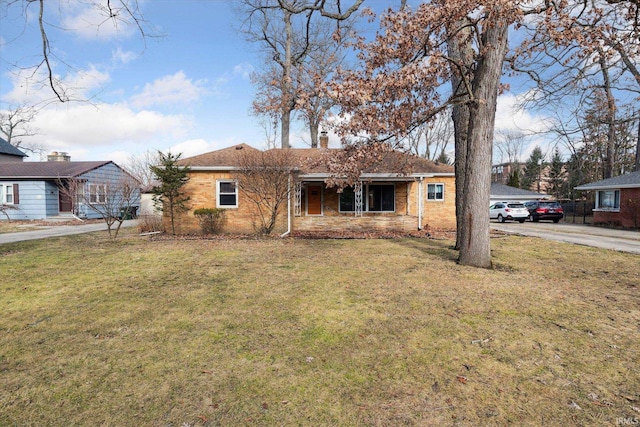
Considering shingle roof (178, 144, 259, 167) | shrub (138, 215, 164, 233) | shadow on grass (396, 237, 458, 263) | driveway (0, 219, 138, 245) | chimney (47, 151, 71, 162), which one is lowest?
shadow on grass (396, 237, 458, 263)

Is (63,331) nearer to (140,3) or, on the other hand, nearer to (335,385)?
(335,385)

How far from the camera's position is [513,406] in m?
2.59

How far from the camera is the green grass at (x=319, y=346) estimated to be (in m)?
2.57

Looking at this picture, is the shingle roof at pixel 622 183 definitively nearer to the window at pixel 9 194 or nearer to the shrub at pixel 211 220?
the shrub at pixel 211 220

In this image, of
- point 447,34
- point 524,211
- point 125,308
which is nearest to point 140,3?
point 125,308

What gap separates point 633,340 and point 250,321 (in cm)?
449

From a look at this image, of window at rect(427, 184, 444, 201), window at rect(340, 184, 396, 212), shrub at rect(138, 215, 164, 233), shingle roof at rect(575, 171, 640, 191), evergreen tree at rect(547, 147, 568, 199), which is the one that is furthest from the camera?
evergreen tree at rect(547, 147, 568, 199)

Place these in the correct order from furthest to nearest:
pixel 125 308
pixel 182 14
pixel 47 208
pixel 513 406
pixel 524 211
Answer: pixel 524 211 → pixel 47 208 → pixel 182 14 → pixel 125 308 → pixel 513 406

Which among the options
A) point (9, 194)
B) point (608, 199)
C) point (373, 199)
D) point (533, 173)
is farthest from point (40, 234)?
point (533, 173)

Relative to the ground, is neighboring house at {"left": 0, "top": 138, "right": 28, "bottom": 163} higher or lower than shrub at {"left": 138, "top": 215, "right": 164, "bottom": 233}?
higher

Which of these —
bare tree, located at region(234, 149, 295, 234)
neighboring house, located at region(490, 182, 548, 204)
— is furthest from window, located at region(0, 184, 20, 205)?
neighboring house, located at region(490, 182, 548, 204)

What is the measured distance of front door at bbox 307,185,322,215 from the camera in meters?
18.1

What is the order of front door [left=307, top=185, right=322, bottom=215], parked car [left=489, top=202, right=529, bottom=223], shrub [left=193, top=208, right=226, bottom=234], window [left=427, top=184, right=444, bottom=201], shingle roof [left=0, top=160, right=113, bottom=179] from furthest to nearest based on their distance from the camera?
parked car [left=489, top=202, right=529, bottom=223], shingle roof [left=0, top=160, right=113, bottom=179], front door [left=307, top=185, right=322, bottom=215], window [left=427, top=184, right=444, bottom=201], shrub [left=193, top=208, right=226, bottom=234]

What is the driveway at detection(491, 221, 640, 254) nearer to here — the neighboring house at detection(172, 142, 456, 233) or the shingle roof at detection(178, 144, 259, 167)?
the neighboring house at detection(172, 142, 456, 233)
